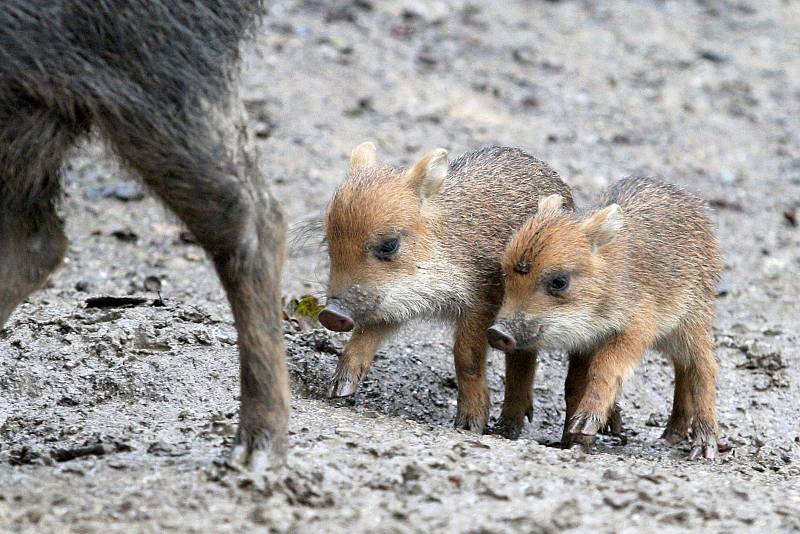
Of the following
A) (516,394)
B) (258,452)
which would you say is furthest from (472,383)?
(258,452)

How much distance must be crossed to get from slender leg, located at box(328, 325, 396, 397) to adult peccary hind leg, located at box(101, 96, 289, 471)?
45.0 inches

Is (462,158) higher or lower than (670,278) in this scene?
higher

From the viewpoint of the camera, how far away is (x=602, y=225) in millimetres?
4758

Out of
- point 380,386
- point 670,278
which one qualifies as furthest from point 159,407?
point 670,278

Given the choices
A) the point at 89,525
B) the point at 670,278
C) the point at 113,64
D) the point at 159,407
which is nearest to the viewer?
the point at 89,525

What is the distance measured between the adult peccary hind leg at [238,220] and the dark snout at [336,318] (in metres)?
0.96

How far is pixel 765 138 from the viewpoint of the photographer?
921 cm

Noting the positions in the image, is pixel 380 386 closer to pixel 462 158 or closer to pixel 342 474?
pixel 462 158

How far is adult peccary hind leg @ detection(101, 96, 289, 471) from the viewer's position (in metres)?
3.49

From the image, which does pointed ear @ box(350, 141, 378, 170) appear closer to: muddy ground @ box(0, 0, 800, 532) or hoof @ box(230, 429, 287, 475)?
muddy ground @ box(0, 0, 800, 532)

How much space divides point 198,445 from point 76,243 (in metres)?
3.03

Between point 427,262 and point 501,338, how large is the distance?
1.69 ft

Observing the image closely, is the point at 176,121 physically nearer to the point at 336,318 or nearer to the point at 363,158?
the point at 336,318

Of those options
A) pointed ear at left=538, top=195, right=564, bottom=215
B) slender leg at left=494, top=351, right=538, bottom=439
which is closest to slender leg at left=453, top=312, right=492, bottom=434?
slender leg at left=494, top=351, right=538, bottom=439
